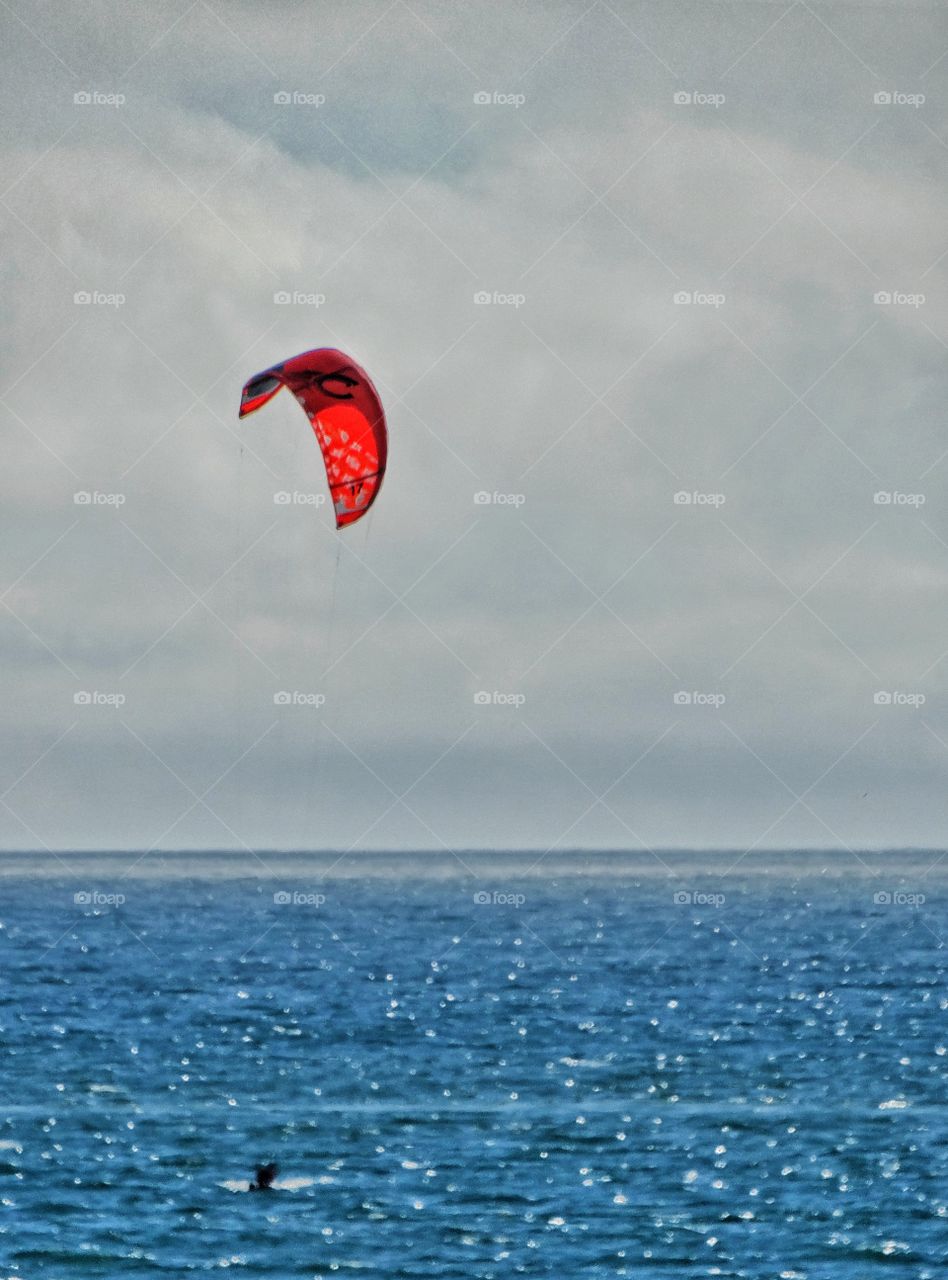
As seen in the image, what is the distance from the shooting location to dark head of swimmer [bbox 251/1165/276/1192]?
17078 mm

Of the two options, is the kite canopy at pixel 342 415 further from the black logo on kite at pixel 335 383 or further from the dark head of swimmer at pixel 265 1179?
the dark head of swimmer at pixel 265 1179

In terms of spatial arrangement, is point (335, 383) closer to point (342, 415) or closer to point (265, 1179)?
point (342, 415)

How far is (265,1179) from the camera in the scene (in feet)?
56.2

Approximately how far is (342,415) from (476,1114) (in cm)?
870

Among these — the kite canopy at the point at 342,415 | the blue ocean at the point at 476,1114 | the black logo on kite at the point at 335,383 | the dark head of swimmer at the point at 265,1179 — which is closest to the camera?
the blue ocean at the point at 476,1114

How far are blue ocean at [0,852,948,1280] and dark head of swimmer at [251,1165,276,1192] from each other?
0.73 feet

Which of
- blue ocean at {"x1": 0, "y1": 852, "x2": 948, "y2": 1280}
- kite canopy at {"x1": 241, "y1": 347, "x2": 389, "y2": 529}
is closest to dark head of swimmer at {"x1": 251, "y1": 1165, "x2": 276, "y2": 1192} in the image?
blue ocean at {"x1": 0, "y1": 852, "x2": 948, "y2": 1280}

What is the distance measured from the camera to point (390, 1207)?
16.5m

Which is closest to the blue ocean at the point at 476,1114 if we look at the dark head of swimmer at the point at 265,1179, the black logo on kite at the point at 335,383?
the dark head of swimmer at the point at 265,1179

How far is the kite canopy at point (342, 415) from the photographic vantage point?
19.2m

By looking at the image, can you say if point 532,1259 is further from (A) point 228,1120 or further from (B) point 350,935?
(B) point 350,935

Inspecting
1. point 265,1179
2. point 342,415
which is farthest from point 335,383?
point 265,1179

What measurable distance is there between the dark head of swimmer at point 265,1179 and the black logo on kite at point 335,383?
27.9 ft

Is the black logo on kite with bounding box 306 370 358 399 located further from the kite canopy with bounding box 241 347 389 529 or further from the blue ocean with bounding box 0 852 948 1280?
the blue ocean with bounding box 0 852 948 1280
